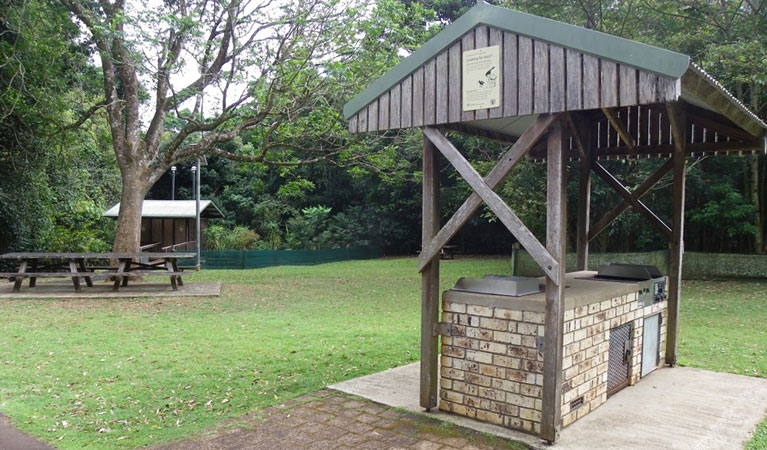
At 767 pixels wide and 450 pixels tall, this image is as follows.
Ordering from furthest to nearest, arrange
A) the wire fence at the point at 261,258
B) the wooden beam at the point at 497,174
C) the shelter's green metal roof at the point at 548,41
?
the wire fence at the point at 261,258, the wooden beam at the point at 497,174, the shelter's green metal roof at the point at 548,41

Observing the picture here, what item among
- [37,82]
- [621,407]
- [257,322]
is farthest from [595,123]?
[37,82]

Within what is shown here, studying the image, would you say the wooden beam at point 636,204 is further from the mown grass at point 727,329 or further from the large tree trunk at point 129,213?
the large tree trunk at point 129,213

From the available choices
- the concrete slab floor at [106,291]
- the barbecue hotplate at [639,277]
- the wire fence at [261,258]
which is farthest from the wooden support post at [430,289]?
the wire fence at [261,258]

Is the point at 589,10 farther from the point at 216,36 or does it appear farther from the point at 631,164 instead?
the point at 216,36

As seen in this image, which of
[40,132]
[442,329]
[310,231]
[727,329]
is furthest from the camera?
[310,231]

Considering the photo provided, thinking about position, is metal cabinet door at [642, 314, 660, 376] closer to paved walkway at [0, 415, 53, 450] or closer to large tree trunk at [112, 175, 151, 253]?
paved walkway at [0, 415, 53, 450]

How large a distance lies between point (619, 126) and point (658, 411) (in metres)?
2.90

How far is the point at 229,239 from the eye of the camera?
95.0 ft

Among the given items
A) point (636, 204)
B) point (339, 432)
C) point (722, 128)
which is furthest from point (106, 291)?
point (722, 128)

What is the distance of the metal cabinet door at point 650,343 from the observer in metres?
6.04

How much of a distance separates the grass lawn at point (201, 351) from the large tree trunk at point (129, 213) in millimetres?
3132

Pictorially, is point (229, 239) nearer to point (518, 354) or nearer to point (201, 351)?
point (201, 351)

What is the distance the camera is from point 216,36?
15078 millimetres

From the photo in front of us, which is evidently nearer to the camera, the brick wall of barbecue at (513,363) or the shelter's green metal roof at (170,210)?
the brick wall of barbecue at (513,363)
